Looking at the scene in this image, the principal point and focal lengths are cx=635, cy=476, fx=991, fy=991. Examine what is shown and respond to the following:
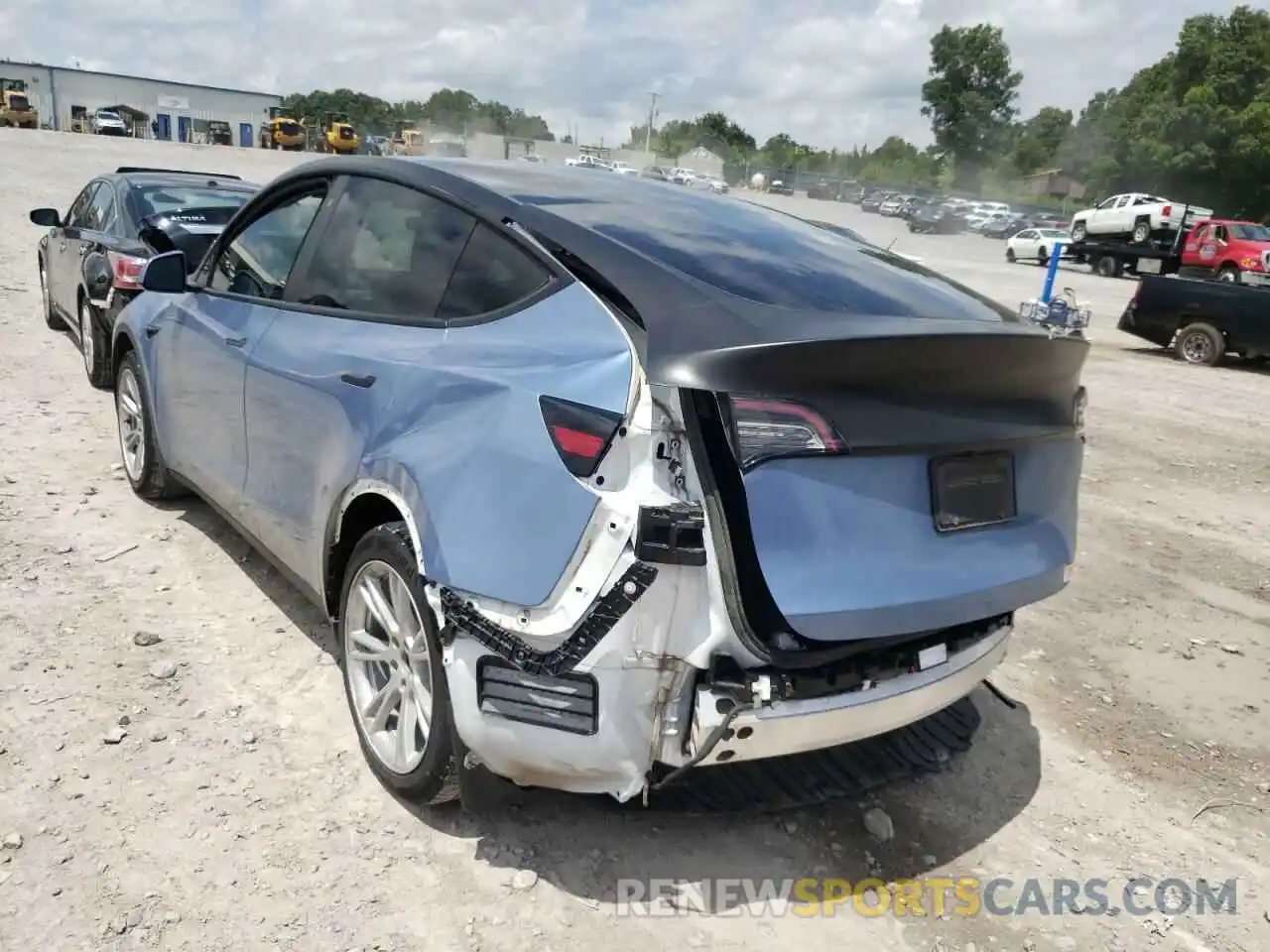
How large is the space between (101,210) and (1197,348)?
41.4 feet

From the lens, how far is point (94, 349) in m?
6.89

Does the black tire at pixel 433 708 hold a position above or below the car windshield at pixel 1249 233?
below

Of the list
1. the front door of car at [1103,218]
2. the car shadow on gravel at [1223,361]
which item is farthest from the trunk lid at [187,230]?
the front door of car at [1103,218]

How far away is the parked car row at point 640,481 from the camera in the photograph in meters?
2.10

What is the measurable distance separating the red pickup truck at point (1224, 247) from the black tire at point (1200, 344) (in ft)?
39.1

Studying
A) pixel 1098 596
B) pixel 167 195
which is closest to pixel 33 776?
pixel 1098 596

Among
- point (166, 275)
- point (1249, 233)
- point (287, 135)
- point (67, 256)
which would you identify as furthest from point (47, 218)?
point (287, 135)

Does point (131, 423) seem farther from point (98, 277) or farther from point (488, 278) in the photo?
point (488, 278)

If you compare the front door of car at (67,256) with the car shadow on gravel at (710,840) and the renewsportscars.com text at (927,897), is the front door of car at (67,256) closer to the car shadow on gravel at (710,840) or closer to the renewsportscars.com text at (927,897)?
the car shadow on gravel at (710,840)

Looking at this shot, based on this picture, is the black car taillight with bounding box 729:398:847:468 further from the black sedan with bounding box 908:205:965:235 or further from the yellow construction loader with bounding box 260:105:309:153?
the yellow construction loader with bounding box 260:105:309:153

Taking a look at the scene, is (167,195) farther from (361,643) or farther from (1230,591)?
(1230,591)

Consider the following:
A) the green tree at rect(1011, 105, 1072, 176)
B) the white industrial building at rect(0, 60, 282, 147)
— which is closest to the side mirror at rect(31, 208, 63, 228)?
the white industrial building at rect(0, 60, 282, 147)

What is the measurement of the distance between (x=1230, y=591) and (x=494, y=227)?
4293mm

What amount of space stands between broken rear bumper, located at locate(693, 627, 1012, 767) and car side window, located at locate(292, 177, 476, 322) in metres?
1.38
